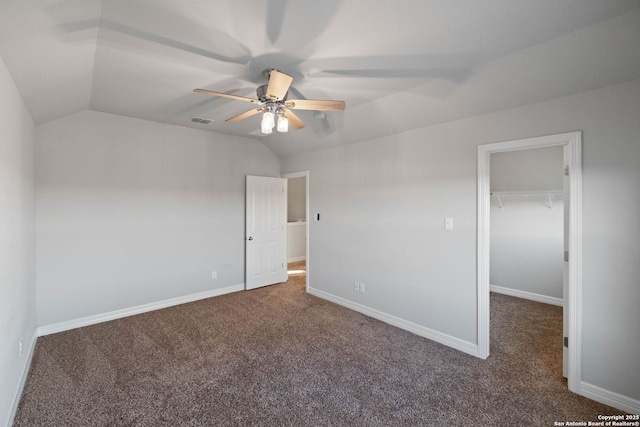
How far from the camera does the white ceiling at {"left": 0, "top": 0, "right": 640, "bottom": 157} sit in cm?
164

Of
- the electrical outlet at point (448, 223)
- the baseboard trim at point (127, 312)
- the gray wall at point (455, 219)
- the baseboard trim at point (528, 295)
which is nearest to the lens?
the gray wall at point (455, 219)

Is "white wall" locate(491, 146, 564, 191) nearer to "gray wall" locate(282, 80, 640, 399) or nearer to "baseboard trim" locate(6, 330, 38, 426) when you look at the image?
"gray wall" locate(282, 80, 640, 399)

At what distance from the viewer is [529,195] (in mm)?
4434

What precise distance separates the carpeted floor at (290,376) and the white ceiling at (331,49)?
244 centimetres

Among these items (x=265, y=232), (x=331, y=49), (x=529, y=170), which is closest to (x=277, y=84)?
(x=331, y=49)

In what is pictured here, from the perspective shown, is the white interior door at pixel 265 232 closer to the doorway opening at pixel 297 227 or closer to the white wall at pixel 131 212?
the white wall at pixel 131 212

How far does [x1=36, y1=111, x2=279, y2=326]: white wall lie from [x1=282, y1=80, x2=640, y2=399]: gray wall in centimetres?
141

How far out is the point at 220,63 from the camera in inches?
90.1

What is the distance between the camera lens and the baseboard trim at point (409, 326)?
2.99 m

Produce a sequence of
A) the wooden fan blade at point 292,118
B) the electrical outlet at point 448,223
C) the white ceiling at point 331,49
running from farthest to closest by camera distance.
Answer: the electrical outlet at point 448,223, the wooden fan blade at point 292,118, the white ceiling at point 331,49

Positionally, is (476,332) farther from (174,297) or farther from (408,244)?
(174,297)


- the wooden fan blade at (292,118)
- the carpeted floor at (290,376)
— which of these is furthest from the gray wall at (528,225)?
the wooden fan blade at (292,118)

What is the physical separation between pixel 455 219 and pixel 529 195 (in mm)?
2249

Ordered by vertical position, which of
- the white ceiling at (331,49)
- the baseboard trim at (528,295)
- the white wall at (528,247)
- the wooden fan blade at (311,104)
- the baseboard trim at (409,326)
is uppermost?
the white ceiling at (331,49)
